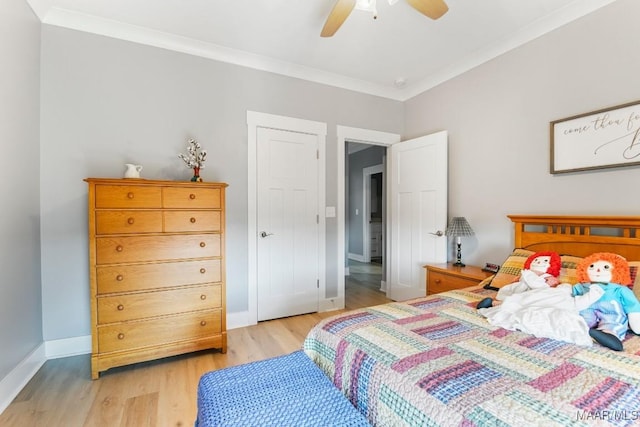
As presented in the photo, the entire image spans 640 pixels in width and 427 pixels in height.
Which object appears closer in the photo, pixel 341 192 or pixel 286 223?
pixel 286 223

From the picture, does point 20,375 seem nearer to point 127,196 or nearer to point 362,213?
point 127,196

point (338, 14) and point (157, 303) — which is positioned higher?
point (338, 14)

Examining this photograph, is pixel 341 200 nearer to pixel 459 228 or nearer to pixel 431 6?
pixel 459 228

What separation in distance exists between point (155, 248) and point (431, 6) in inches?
93.6

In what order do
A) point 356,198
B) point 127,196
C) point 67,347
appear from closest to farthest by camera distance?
point 127,196 → point 67,347 → point 356,198

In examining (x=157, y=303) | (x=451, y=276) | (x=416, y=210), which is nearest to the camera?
(x=157, y=303)

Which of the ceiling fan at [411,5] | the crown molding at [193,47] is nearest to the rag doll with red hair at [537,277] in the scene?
the ceiling fan at [411,5]

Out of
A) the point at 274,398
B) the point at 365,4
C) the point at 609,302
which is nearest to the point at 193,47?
the point at 365,4

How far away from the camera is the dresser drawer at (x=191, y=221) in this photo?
2.17 metres

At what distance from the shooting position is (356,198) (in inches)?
262

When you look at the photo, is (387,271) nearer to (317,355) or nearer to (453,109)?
(453,109)

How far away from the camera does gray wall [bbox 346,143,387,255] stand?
639cm

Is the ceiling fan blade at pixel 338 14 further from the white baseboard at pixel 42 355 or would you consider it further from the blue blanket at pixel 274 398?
the white baseboard at pixel 42 355

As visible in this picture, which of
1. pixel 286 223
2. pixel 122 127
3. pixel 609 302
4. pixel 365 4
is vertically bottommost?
pixel 609 302
